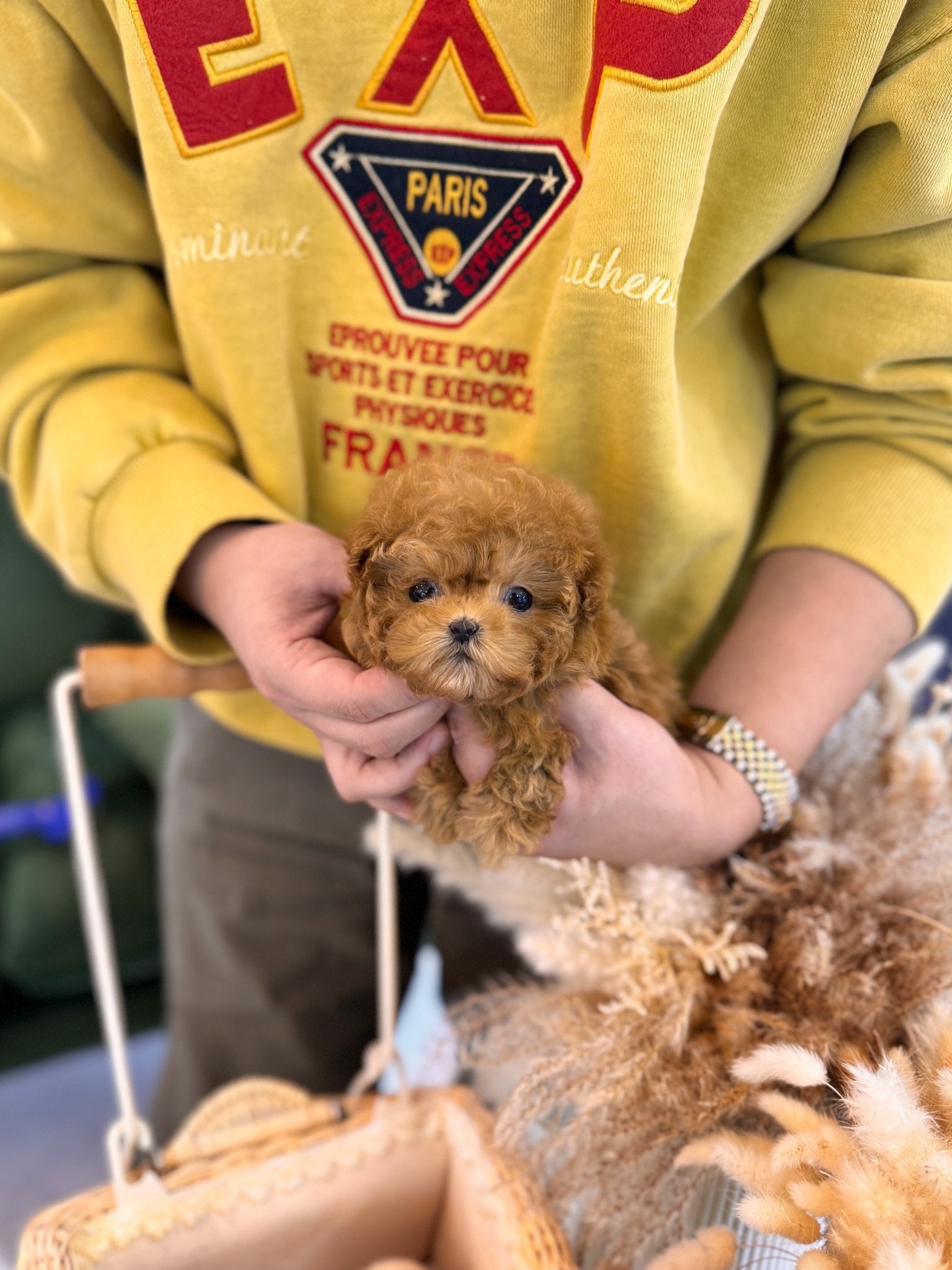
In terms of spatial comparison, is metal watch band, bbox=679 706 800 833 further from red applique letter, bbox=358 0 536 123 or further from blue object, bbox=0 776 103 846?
blue object, bbox=0 776 103 846

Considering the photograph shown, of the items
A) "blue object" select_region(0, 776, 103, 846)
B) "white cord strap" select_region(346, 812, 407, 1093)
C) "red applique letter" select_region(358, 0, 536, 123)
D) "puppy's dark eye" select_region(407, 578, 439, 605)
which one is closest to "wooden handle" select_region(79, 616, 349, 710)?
"white cord strap" select_region(346, 812, 407, 1093)

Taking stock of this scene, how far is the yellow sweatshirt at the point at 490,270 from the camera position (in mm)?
583

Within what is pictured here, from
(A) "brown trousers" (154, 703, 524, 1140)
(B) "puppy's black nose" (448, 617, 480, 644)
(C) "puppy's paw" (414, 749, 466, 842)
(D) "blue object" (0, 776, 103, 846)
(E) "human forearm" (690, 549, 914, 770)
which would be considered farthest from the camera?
(D) "blue object" (0, 776, 103, 846)

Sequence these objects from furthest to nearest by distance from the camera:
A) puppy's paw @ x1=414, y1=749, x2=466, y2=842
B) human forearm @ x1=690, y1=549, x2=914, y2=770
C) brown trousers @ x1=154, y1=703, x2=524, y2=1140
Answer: brown trousers @ x1=154, y1=703, x2=524, y2=1140, human forearm @ x1=690, y1=549, x2=914, y2=770, puppy's paw @ x1=414, y1=749, x2=466, y2=842

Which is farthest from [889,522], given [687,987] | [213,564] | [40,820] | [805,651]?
[40,820]

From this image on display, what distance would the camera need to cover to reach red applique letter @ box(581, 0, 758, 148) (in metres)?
0.54

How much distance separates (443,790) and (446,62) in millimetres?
418

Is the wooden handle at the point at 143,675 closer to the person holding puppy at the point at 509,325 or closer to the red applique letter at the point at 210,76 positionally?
the person holding puppy at the point at 509,325

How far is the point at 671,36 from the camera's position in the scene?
21.3 inches

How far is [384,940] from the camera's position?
30.7 inches

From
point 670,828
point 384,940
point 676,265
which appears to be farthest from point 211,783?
point 676,265

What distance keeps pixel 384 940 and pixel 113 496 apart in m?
0.38

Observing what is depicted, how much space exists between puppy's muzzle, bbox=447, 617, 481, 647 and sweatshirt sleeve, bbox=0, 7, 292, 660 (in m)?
0.26

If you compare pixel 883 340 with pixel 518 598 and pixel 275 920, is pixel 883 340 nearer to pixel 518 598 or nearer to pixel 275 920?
pixel 518 598
